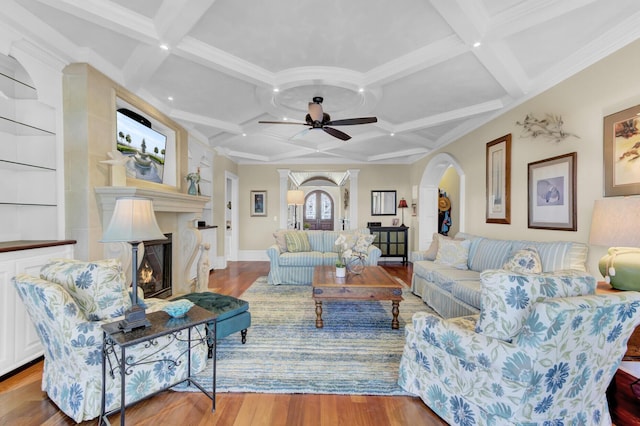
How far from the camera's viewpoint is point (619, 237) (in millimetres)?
1614

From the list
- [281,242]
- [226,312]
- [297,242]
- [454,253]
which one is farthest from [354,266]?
[281,242]

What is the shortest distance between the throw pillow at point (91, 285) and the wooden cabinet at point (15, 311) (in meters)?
0.57

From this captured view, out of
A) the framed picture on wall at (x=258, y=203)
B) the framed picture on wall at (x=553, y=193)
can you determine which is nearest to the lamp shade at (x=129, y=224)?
the framed picture on wall at (x=553, y=193)

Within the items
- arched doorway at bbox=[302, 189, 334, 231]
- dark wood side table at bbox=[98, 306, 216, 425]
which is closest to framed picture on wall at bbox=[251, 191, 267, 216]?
dark wood side table at bbox=[98, 306, 216, 425]

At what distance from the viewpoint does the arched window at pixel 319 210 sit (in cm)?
1341

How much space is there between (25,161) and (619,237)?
4561mm

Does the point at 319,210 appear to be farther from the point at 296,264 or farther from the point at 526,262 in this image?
the point at 526,262

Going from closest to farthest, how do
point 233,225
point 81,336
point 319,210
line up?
1. point 81,336
2. point 233,225
3. point 319,210

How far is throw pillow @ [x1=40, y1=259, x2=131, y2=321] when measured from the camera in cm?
169

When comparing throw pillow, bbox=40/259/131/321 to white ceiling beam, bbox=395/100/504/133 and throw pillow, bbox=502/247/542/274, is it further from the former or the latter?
white ceiling beam, bbox=395/100/504/133

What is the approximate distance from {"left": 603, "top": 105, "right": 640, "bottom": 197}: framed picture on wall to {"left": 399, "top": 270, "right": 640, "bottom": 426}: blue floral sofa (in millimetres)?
1322

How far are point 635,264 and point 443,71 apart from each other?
223 centimetres

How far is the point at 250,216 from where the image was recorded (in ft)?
23.4

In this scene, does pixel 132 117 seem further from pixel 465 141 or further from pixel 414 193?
pixel 414 193
